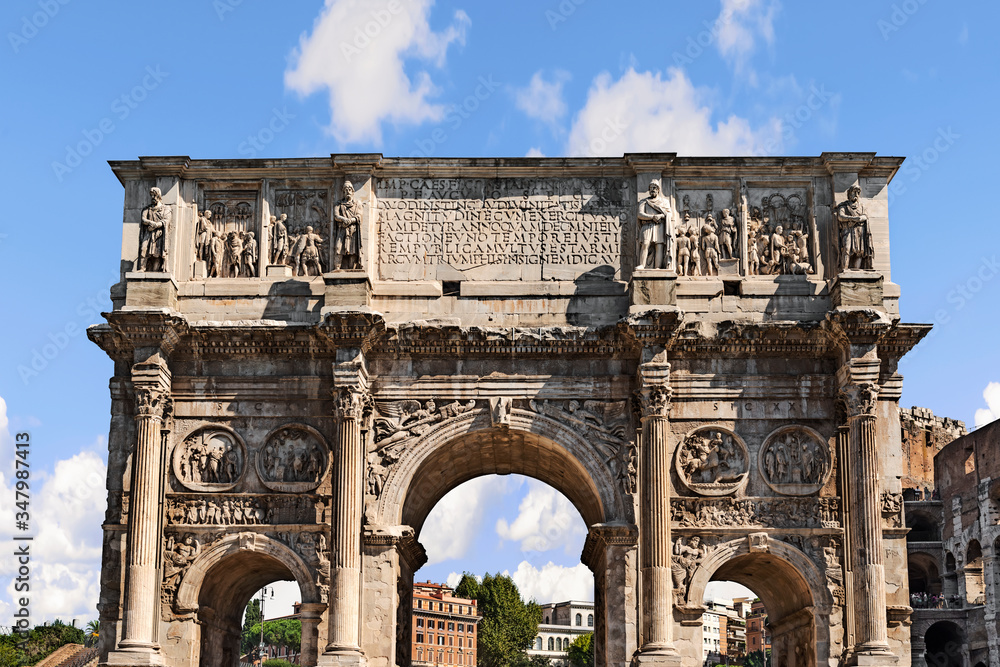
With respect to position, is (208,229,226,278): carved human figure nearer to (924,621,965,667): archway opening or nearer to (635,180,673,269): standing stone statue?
(635,180,673,269): standing stone statue

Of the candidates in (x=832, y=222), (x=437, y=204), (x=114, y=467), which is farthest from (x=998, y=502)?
(x=114, y=467)

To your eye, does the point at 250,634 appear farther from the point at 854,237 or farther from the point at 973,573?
the point at 854,237

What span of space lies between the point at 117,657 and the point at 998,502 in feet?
131

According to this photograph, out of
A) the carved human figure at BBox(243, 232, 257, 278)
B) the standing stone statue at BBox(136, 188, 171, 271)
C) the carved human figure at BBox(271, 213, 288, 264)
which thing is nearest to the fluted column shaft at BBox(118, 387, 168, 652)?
the standing stone statue at BBox(136, 188, 171, 271)

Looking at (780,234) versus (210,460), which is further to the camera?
(780,234)

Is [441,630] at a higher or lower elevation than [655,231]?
lower

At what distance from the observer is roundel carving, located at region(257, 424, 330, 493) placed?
2005 centimetres

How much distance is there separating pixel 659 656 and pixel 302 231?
9.35m

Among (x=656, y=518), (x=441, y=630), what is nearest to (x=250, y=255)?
(x=656, y=518)

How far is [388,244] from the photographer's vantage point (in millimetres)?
21047

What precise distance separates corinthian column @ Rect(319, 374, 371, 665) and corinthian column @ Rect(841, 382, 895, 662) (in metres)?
7.83

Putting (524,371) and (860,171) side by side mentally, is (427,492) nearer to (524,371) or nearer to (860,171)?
(524,371)

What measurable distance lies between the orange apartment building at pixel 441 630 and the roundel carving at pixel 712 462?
207ft

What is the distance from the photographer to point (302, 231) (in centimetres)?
2122
